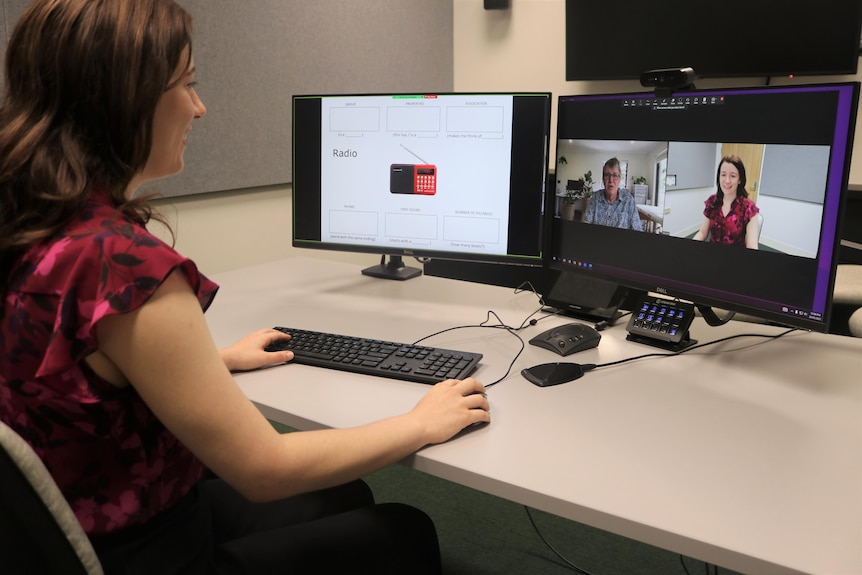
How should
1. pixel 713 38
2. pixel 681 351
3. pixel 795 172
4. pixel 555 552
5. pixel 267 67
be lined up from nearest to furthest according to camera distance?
pixel 795 172, pixel 681 351, pixel 555 552, pixel 267 67, pixel 713 38

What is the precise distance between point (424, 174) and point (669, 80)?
624 millimetres

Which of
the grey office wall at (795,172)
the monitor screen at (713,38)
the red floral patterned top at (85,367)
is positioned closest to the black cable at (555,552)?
the grey office wall at (795,172)

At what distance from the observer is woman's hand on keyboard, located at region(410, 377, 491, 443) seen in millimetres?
1001

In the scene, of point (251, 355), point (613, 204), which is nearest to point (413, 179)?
point (613, 204)

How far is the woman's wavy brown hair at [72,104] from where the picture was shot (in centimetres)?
79

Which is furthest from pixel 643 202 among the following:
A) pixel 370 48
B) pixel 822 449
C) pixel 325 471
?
pixel 370 48

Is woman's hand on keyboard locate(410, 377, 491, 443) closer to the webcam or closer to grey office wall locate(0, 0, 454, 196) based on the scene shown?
the webcam

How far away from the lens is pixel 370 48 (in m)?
3.31

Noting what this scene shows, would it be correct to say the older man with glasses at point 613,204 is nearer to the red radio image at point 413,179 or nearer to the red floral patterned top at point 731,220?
the red floral patterned top at point 731,220

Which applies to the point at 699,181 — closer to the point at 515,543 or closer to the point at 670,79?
the point at 670,79

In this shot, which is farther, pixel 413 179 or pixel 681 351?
pixel 413 179

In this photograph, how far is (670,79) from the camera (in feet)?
4.21

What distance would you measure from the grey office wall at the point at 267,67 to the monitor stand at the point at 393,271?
91 centimetres

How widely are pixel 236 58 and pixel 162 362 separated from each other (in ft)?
6.95
